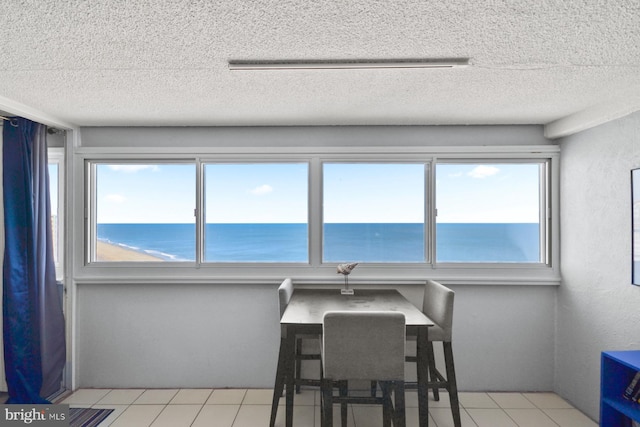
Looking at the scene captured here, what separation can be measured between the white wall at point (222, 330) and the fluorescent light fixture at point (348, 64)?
1500 millimetres

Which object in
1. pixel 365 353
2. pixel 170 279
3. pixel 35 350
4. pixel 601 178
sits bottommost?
pixel 35 350

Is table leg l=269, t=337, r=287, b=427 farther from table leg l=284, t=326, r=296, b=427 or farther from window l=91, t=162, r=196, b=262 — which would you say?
window l=91, t=162, r=196, b=262

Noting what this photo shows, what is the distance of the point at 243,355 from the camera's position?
10.4 feet

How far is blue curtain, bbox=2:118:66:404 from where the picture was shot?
2697mm

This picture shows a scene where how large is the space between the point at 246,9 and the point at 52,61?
1185mm

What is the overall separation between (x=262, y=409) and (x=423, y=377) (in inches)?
51.9

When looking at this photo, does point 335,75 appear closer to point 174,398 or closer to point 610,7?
point 610,7

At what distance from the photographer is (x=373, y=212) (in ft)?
12.8

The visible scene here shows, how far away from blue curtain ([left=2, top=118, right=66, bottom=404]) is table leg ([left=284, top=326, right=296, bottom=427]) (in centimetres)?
202

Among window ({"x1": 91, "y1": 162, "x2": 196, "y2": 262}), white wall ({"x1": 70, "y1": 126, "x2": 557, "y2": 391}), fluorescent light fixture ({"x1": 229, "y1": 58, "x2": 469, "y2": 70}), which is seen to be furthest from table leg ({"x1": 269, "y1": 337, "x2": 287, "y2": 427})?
fluorescent light fixture ({"x1": 229, "y1": 58, "x2": 469, "y2": 70})

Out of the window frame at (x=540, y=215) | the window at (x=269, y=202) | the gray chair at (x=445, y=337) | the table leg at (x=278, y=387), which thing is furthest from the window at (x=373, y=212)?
the table leg at (x=278, y=387)

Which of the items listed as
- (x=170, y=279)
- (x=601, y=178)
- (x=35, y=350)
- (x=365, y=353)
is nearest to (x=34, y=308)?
(x=35, y=350)

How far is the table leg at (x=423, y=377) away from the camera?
7.57ft

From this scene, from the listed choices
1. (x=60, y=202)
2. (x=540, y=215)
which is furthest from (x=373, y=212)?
(x=60, y=202)
